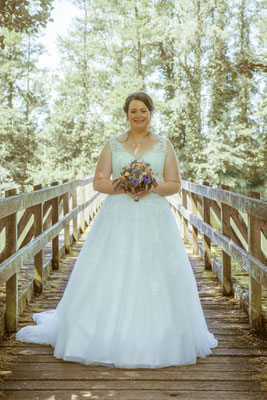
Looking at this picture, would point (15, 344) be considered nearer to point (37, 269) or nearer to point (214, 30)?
point (37, 269)

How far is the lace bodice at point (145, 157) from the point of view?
3982mm

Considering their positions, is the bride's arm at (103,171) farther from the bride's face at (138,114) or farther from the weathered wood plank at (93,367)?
the weathered wood plank at (93,367)

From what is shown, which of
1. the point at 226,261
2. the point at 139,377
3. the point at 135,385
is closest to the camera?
the point at 135,385

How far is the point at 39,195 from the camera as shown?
5062 mm

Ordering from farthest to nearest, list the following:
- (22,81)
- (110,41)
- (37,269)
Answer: (22,81)
(110,41)
(37,269)

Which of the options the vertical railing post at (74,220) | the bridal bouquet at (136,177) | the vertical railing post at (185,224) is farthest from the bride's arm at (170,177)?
the vertical railing post at (74,220)

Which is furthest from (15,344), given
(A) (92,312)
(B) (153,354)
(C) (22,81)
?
(C) (22,81)

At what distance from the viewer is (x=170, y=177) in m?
4.03

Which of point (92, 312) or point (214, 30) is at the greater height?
point (214, 30)

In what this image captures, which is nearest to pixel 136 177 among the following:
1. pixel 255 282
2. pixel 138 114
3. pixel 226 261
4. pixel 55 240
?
pixel 138 114

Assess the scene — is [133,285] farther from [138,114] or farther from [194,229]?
[194,229]

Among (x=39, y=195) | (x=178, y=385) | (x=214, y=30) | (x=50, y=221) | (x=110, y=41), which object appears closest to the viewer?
(x=178, y=385)

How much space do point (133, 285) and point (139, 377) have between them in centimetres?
68

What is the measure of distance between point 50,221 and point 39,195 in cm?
139
